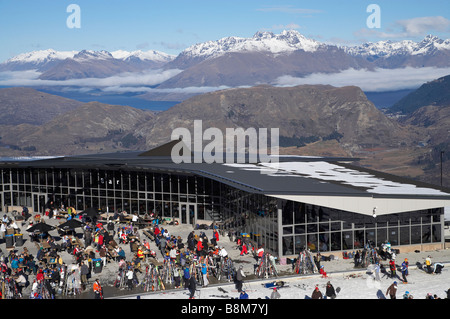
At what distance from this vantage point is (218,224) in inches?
1953

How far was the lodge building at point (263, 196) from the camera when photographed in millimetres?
38469

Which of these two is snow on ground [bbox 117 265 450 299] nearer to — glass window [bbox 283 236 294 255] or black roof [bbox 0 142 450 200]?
glass window [bbox 283 236 294 255]

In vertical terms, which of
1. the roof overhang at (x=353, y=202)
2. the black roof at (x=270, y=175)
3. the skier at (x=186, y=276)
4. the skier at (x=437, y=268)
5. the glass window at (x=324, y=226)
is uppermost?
the black roof at (x=270, y=175)

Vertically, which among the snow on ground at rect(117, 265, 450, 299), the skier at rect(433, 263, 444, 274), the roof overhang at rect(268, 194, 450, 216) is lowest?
the snow on ground at rect(117, 265, 450, 299)

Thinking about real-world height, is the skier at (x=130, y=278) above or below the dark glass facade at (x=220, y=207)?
below

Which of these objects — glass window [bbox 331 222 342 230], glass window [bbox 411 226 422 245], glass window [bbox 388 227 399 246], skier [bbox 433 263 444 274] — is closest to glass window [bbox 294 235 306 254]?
glass window [bbox 331 222 342 230]

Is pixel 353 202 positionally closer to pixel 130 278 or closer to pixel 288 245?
pixel 288 245

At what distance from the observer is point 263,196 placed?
40.2 metres

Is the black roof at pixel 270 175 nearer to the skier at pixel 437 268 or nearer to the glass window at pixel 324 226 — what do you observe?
the glass window at pixel 324 226

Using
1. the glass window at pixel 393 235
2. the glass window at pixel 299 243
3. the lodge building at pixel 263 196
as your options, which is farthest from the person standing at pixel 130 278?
the glass window at pixel 393 235

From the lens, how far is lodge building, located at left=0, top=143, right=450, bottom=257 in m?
38.5

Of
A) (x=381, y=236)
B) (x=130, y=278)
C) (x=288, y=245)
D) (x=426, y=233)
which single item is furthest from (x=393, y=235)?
(x=130, y=278)

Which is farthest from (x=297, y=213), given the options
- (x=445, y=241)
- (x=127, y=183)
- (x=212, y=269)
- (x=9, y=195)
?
(x=9, y=195)
